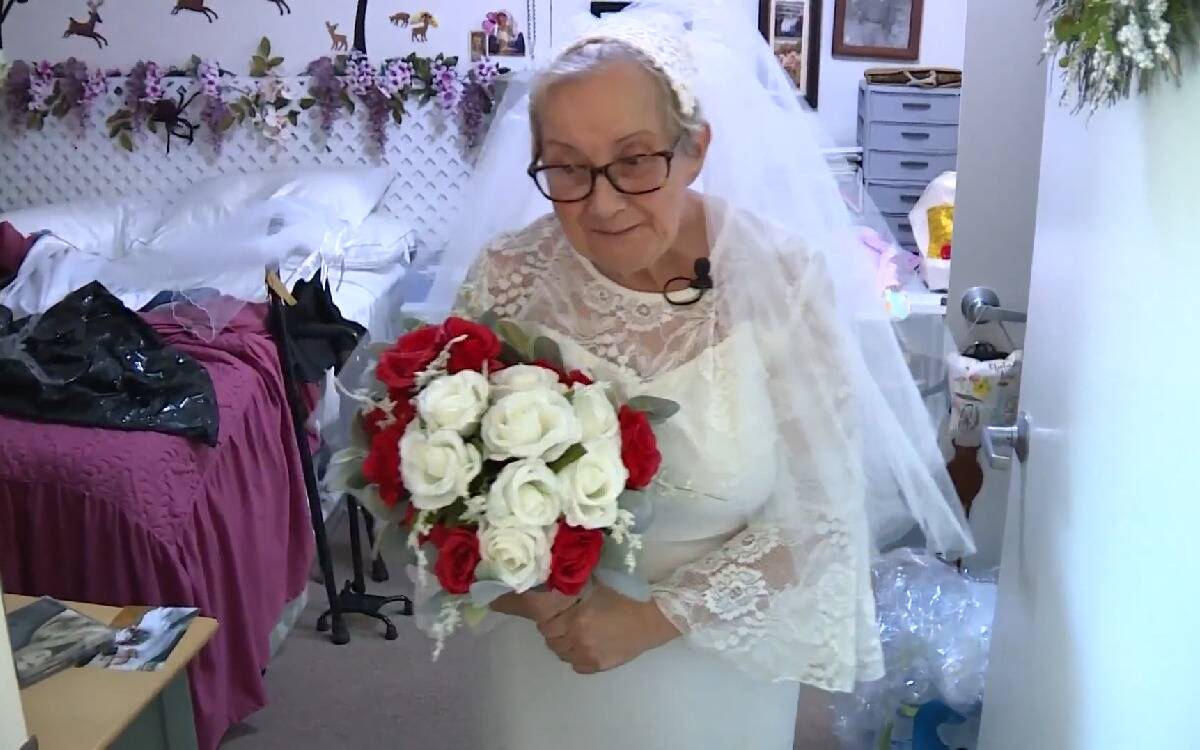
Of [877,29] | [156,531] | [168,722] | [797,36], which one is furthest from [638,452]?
[877,29]

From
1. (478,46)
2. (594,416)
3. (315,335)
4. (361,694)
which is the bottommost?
(361,694)

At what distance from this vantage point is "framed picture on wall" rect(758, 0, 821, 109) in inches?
144

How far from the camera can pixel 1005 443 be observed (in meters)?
1.41

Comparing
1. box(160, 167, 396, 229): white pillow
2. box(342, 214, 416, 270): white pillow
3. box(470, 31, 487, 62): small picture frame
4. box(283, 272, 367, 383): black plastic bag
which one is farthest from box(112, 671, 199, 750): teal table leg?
box(470, 31, 487, 62): small picture frame

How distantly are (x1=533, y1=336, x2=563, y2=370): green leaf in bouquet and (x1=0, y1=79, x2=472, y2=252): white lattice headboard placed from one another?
291 centimetres

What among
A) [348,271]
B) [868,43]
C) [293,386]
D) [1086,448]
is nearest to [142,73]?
[348,271]

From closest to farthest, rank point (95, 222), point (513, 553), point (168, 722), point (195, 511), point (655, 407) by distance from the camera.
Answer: point (513, 553)
point (655, 407)
point (168, 722)
point (195, 511)
point (95, 222)

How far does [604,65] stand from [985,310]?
1041 mm

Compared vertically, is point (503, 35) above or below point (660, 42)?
above

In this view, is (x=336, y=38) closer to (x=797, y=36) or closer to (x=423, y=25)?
(x=423, y=25)

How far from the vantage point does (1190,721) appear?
2.62 ft

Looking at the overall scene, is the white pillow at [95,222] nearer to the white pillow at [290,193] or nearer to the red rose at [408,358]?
the white pillow at [290,193]

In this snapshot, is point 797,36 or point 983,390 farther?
point 797,36

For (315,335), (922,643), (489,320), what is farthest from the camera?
(315,335)
